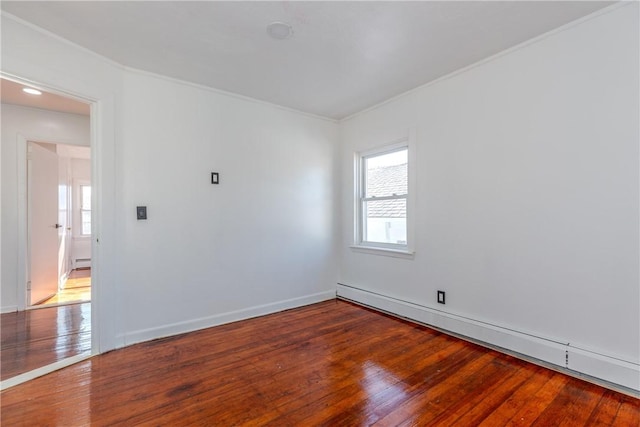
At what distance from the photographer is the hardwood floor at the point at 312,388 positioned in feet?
5.38

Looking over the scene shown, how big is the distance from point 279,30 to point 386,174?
2061mm

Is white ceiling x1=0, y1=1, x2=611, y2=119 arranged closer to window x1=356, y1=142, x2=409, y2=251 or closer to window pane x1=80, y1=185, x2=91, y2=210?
window x1=356, y1=142, x2=409, y2=251

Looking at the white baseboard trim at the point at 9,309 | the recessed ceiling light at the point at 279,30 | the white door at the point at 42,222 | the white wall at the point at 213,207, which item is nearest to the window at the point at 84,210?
the white door at the point at 42,222

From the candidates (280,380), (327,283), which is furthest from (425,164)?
(280,380)

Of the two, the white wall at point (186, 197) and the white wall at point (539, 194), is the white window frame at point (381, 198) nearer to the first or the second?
the white wall at point (539, 194)

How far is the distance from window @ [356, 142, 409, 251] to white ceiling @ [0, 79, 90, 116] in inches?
129

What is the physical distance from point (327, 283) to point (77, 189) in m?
5.85

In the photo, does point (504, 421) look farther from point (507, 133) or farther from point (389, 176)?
point (389, 176)

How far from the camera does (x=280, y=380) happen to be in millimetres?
2033

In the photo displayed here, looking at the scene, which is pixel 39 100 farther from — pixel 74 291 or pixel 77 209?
pixel 77 209

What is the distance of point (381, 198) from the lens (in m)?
3.65

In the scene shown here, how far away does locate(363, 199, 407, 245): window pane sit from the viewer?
3402mm

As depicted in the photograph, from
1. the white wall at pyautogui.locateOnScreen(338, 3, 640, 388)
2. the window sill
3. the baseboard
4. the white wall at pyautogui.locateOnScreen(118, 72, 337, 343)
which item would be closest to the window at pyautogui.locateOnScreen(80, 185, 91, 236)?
the white wall at pyautogui.locateOnScreen(118, 72, 337, 343)

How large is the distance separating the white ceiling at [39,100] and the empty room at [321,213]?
0.05 m
